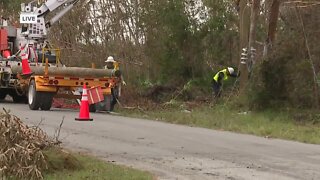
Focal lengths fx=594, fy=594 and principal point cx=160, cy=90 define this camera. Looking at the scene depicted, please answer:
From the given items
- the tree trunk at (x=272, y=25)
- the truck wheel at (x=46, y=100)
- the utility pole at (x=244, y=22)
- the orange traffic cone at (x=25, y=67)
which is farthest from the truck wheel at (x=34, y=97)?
the utility pole at (x=244, y=22)

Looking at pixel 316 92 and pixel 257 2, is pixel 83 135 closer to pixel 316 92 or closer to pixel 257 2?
pixel 316 92

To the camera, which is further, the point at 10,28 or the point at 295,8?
the point at 10,28

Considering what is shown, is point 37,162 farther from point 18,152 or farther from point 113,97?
point 113,97

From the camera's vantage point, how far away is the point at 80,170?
8.91 m

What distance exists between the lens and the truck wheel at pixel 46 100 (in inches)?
770

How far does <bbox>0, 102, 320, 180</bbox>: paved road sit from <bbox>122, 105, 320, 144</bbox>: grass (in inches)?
39.0

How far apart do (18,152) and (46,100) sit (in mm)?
11574

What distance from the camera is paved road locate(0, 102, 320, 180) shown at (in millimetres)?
9648

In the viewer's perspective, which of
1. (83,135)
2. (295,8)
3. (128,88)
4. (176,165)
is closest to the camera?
(176,165)

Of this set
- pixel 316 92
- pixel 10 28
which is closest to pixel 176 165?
pixel 316 92

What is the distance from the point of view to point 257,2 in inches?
915

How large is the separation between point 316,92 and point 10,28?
494 inches

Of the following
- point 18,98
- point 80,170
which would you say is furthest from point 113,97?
point 80,170

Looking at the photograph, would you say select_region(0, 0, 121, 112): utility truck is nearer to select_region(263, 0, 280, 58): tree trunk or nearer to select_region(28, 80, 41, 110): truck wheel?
select_region(28, 80, 41, 110): truck wheel
